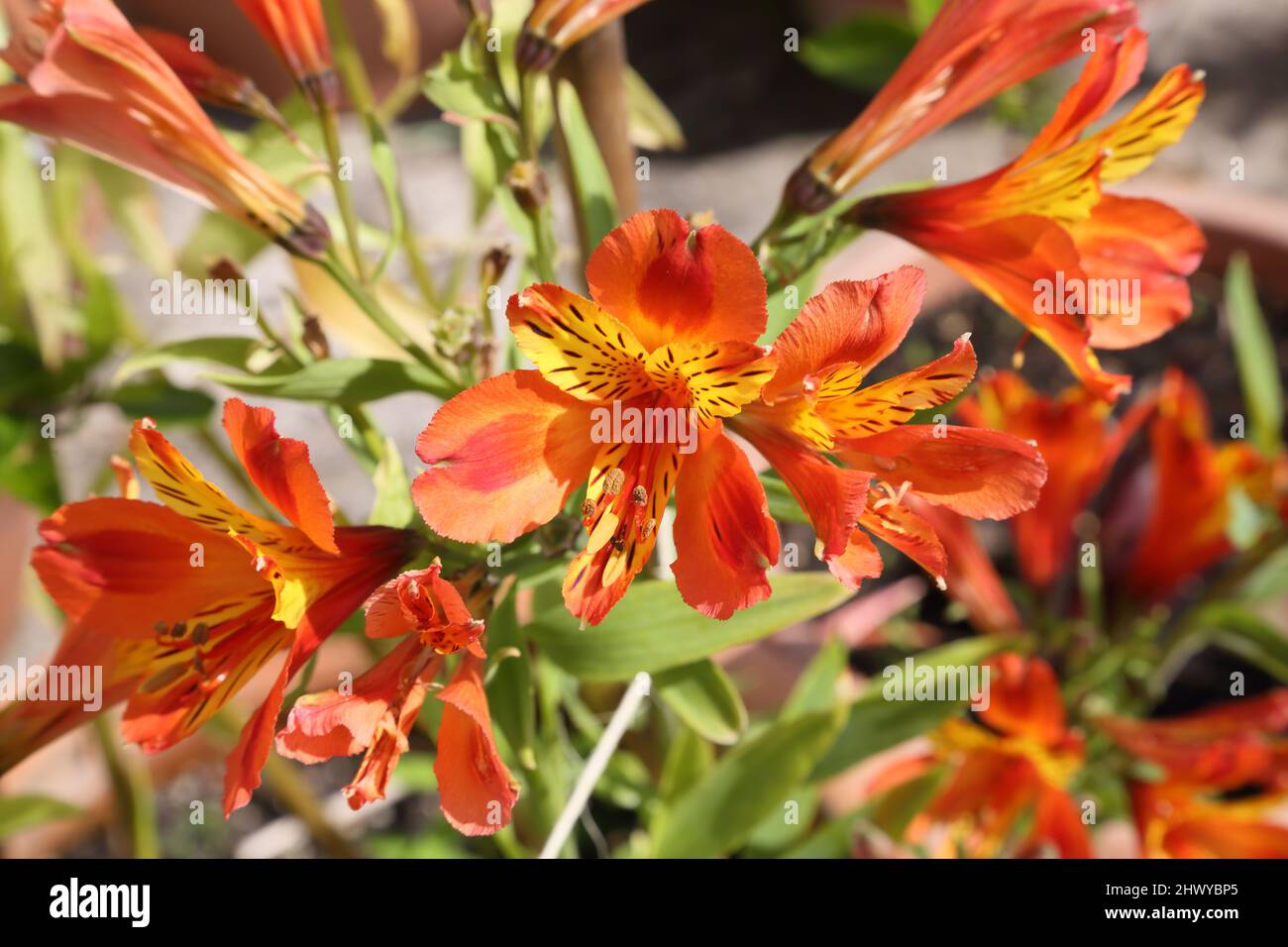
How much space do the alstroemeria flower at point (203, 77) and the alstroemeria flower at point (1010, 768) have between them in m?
0.64

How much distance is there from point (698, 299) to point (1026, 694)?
0.53 meters

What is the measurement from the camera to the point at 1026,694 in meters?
0.79

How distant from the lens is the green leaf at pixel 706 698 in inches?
23.7

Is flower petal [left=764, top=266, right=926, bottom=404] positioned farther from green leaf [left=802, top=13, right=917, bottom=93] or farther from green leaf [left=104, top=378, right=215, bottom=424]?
green leaf [left=802, top=13, right=917, bottom=93]

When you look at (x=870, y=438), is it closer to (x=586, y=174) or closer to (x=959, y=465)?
(x=959, y=465)

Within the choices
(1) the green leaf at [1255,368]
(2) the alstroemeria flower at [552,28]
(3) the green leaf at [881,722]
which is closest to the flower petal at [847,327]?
(2) the alstroemeria flower at [552,28]

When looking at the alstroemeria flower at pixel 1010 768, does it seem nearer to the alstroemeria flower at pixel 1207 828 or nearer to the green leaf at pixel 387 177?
the alstroemeria flower at pixel 1207 828

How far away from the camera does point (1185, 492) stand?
1.03 metres

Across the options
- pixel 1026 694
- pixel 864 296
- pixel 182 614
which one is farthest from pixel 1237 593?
pixel 182 614

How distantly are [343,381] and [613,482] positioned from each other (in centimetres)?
21

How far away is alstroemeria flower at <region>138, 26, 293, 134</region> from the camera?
0.58 meters

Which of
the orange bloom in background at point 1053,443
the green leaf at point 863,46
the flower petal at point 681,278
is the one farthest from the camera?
the green leaf at point 863,46

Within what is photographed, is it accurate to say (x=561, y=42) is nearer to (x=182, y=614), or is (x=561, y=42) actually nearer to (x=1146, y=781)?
(x=182, y=614)
